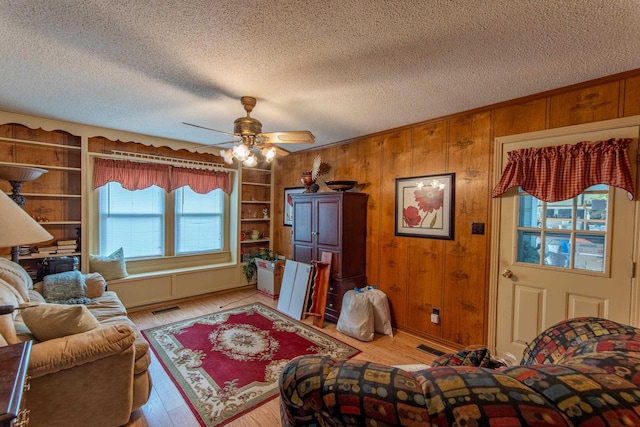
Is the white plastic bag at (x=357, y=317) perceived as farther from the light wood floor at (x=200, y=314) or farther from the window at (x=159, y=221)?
the window at (x=159, y=221)

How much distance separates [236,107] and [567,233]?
3.11m

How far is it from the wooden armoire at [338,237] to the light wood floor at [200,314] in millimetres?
490

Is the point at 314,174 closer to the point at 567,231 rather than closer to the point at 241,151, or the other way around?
the point at 241,151

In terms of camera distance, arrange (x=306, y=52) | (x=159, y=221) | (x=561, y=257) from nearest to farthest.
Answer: (x=306, y=52) → (x=561, y=257) → (x=159, y=221)

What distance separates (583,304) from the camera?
2.19 m

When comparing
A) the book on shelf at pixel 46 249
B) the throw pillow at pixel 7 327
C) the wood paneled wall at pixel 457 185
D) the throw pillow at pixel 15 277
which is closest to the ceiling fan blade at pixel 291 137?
the wood paneled wall at pixel 457 185

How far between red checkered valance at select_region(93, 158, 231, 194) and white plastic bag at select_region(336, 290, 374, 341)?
114 inches

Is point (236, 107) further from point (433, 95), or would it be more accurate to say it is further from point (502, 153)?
point (502, 153)

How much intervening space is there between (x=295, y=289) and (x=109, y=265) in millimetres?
2396

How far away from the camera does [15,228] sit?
44.9 inches

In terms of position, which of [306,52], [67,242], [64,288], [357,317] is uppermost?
[306,52]

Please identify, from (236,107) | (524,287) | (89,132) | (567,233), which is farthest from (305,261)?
(89,132)

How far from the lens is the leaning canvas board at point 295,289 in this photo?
12.0 feet

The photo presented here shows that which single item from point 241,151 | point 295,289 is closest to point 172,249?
point 295,289
